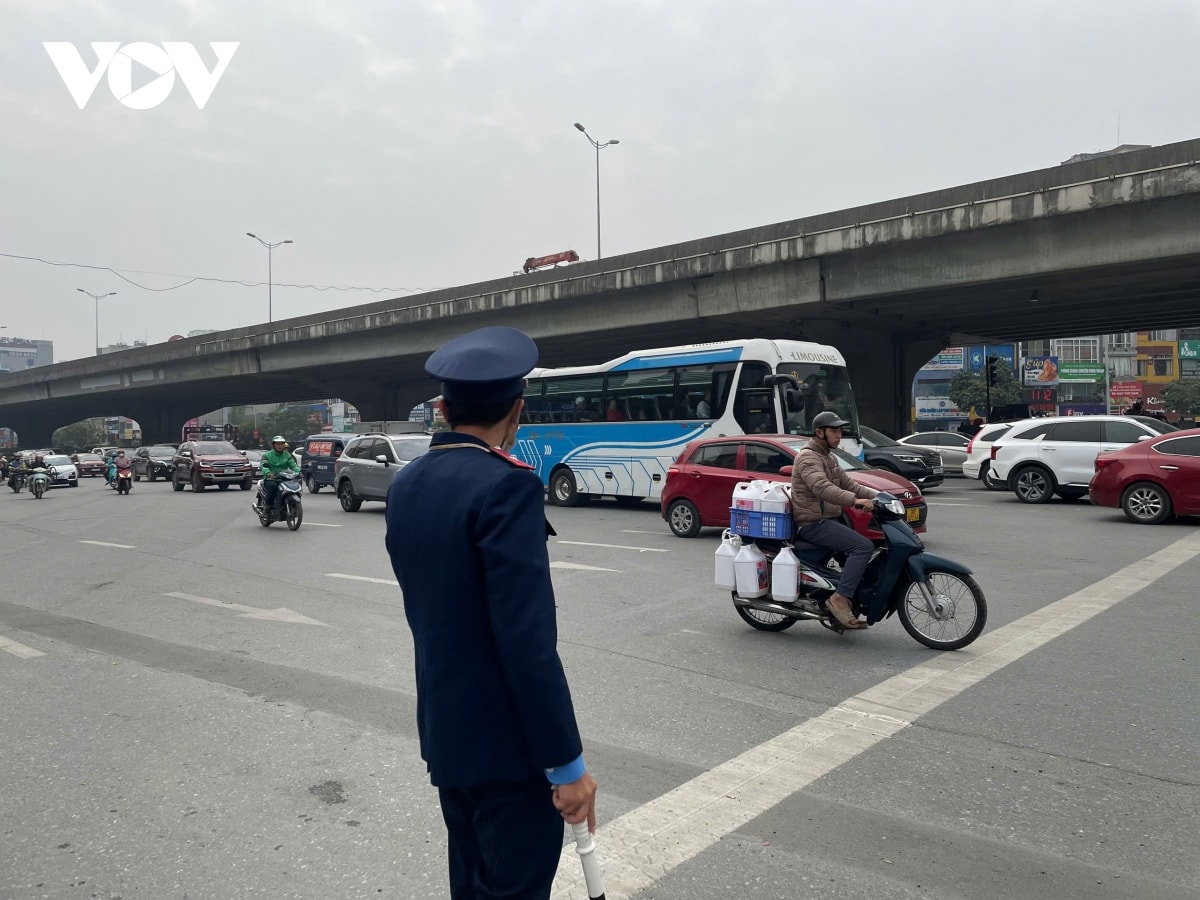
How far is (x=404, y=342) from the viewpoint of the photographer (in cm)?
3988

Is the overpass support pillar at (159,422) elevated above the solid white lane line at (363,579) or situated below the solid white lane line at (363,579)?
above

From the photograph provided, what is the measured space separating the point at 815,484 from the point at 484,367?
5087 mm

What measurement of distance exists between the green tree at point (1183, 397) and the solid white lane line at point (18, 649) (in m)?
74.4

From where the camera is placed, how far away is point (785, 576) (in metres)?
7.16

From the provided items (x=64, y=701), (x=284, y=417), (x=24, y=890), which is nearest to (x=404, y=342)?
(x=64, y=701)

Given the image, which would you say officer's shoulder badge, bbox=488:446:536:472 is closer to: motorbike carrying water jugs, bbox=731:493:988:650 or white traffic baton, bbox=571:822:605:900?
white traffic baton, bbox=571:822:605:900

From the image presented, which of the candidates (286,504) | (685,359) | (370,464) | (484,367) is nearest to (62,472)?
(370,464)

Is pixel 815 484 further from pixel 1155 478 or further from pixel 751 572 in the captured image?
pixel 1155 478

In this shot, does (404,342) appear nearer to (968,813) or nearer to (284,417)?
(968,813)

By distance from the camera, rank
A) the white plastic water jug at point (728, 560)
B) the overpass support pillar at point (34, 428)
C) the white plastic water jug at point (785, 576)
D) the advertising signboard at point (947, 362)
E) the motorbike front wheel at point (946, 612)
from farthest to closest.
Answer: the advertising signboard at point (947, 362), the overpass support pillar at point (34, 428), the white plastic water jug at point (728, 560), the white plastic water jug at point (785, 576), the motorbike front wheel at point (946, 612)

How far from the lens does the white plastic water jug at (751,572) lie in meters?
7.31

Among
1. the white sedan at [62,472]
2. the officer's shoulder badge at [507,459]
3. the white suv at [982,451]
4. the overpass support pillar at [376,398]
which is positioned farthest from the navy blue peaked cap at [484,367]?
the overpass support pillar at [376,398]

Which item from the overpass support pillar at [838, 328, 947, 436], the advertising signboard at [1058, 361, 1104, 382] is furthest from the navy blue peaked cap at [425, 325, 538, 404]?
the advertising signboard at [1058, 361, 1104, 382]

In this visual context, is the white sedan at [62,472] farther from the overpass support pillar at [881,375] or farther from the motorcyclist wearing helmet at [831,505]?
the motorcyclist wearing helmet at [831,505]
